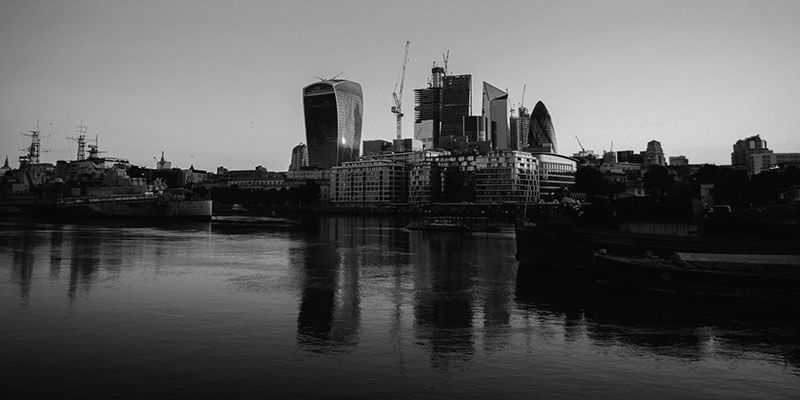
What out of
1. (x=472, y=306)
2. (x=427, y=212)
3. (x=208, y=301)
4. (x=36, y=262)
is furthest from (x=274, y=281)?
(x=427, y=212)

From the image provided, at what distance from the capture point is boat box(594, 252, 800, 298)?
3297cm

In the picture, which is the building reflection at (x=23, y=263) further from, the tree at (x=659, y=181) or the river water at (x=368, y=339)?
the tree at (x=659, y=181)

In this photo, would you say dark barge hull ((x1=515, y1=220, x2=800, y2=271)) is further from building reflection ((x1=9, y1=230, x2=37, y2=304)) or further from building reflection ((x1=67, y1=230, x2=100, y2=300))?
Answer: building reflection ((x1=9, y1=230, x2=37, y2=304))

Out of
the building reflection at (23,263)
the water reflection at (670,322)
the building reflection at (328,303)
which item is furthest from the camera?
the building reflection at (23,263)

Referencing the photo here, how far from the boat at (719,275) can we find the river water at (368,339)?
10.9ft

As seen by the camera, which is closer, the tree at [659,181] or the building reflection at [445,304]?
the building reflection at [445,304]

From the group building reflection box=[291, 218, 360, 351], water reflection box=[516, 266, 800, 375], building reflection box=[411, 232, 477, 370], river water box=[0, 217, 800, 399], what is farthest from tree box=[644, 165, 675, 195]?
water reflection box=[516, 266, 800, 375]

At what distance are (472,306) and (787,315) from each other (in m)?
18.2

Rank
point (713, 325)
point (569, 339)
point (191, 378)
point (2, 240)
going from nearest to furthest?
point (191, 378), point (569, 339), point (713, 325), point (2, 240)

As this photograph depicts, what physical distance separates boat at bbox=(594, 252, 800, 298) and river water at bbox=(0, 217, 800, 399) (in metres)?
3.31

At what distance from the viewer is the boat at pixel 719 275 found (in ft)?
108

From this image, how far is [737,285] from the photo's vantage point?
33719mm

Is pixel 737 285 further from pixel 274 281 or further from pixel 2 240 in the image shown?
pixel 2 240

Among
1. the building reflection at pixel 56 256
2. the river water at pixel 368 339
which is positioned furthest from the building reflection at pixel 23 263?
the building reflection at pixel 56 256
